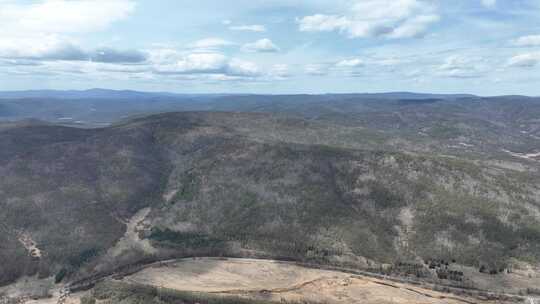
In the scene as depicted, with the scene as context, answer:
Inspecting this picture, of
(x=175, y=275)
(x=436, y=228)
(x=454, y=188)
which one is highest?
(x=454, y=188)

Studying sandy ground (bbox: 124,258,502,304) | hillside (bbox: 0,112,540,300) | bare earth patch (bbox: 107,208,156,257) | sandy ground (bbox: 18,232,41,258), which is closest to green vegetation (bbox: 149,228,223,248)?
hillside (bbox: 0,112,540,300)

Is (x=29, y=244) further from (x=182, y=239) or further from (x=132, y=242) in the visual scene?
(x=182, y=239)

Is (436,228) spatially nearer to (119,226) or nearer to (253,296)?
(253,296)

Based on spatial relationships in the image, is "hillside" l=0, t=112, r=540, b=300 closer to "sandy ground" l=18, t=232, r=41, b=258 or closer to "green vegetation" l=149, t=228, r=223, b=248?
"sandy ground" l=18, t=232, r=41, b=258

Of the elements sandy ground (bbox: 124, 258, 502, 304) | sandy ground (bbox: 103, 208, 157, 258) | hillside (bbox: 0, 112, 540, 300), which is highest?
hillside (bbox: 0, 112, 540, 300)

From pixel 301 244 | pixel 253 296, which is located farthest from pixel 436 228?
pixel 253 296

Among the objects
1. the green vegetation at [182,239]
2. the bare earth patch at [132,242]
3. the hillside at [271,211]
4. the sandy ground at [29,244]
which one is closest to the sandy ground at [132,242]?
the bare earth patch at [132,242]
